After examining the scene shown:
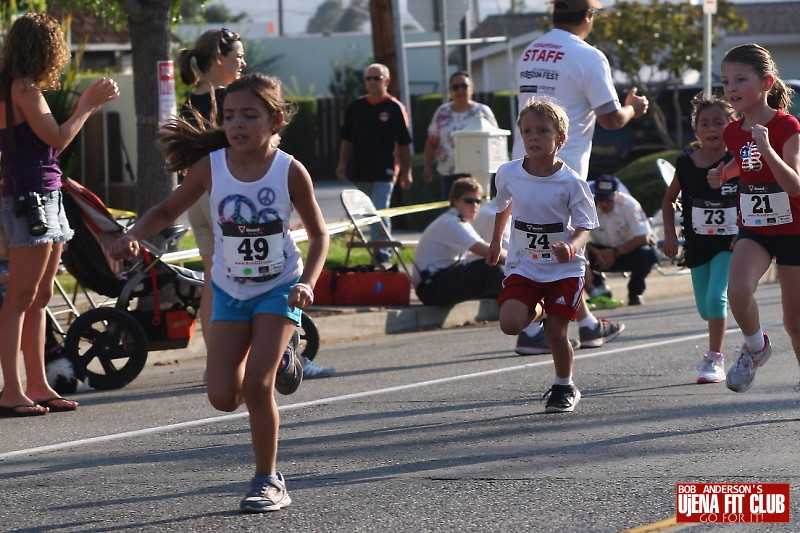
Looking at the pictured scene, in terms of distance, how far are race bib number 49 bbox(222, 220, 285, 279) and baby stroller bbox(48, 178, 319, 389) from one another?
336 cm

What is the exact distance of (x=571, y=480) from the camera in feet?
18.0

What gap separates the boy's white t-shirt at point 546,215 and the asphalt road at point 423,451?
0.78m

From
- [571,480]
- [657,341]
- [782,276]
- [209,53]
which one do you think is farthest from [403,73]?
[571,480]

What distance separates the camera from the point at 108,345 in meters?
8.46

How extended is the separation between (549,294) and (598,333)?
2.50 m

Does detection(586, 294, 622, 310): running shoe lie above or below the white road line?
below

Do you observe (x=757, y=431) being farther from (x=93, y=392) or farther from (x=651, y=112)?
(x=651, y=112)

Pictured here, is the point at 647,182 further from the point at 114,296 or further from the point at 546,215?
the point at 546,215

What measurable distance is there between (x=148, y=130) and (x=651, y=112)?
17.8 meters

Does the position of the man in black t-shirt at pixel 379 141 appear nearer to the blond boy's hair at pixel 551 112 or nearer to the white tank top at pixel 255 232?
the blond boy's hair at pixel 551 112

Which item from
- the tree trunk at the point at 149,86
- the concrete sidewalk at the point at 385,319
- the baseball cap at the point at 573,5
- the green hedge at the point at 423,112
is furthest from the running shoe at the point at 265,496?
the green hedge at the point at 423,112

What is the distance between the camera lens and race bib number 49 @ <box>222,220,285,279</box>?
520 centimetres

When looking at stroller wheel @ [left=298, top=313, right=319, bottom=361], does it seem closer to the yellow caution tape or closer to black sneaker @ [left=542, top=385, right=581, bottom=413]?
the yellow caution tape

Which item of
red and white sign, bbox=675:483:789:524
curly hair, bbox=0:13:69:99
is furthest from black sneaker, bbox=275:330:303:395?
curly hair, bbox=0:13:69:99
